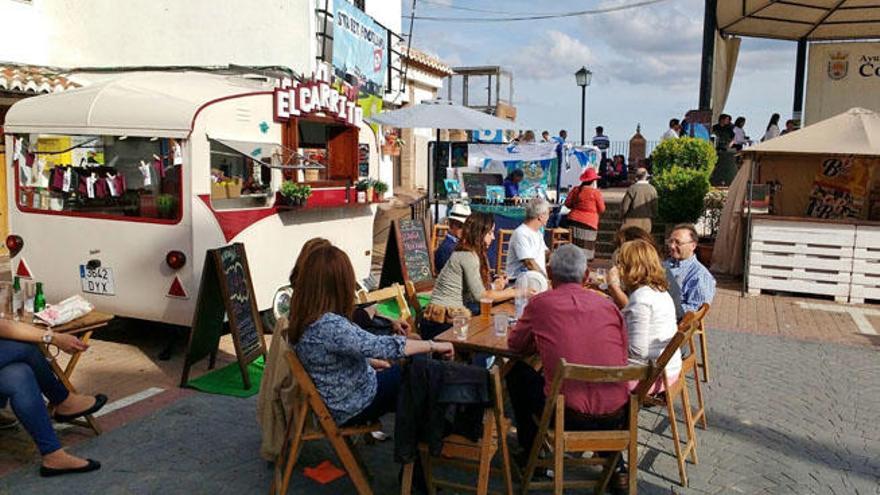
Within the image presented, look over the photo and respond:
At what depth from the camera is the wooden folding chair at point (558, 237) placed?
10.6 meters

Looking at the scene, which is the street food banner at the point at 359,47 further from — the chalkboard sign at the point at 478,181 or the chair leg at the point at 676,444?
the chair leg at the point at 676,444

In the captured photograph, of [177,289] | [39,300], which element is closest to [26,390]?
→ [39,300]

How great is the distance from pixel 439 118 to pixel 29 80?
19.6 feet

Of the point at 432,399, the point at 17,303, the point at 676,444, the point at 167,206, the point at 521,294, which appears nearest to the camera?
the point at 432,399

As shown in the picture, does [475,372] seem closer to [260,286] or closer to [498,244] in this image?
[260,286]

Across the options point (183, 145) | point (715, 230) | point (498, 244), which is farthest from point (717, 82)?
point (183, 145)

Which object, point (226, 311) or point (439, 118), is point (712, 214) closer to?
point (439, 118)

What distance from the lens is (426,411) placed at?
3324mm

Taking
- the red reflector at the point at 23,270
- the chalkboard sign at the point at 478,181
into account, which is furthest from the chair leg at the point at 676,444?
the chalkboard sign at the point at 478,181

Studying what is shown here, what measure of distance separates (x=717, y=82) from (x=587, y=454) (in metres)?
12.7

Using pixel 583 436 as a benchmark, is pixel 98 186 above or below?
above

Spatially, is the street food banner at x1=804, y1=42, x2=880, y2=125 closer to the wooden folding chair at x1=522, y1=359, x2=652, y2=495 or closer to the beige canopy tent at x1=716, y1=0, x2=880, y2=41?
the beige canopy tent at x1=716, y1=0, x2=880, y2=41

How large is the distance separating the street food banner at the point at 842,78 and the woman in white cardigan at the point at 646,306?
13680 millimetres

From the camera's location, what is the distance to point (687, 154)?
11477 millimetres
